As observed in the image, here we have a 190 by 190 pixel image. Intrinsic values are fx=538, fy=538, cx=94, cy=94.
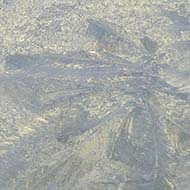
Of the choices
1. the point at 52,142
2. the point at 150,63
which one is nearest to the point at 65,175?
the point at 52,142

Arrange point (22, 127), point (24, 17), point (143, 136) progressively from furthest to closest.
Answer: point (24, 17)
point (22, 127)
point (143, 136)

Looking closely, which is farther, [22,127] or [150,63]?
[150,63]

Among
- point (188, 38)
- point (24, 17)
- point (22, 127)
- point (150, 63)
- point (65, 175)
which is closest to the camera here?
point (65, 175)

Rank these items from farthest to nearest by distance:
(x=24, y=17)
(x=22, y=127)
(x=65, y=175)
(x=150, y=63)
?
(x=24, y=17)
(x=150, y=63)
(x=22, y=127)
(x=65, y=175)

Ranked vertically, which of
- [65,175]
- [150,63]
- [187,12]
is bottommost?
[65,175]

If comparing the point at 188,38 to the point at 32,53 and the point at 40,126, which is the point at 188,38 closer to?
the point at 32,53

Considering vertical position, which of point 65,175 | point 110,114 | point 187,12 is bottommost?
point 65,175

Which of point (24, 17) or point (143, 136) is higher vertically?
point (24, 17)

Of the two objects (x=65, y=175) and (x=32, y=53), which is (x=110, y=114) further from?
(x=32, y=53)

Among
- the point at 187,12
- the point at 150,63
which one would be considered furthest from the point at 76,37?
the point at 187,12
